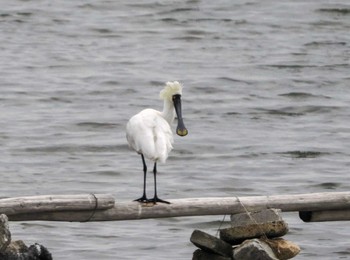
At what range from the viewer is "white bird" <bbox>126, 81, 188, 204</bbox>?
36.1ft

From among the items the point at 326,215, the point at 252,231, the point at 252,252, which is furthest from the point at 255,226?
the point at 326,215

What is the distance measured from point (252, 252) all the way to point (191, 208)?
57 cm

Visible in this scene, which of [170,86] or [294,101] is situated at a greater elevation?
[170,86]

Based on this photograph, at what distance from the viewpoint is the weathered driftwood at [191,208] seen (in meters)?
10.7

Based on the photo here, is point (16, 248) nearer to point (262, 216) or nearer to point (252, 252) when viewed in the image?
point (252, 252)

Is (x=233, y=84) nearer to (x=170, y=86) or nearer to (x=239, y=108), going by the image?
(x=239, y=108)

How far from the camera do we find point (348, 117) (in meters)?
23.8

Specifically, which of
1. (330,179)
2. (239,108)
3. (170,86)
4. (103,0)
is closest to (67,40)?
(103,0)

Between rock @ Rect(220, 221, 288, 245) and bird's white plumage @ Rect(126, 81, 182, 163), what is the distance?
0.73 metres

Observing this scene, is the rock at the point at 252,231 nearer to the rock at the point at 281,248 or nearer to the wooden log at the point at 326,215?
the rock at the point at 281,248

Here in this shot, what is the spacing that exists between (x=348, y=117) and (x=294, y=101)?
4.70ft

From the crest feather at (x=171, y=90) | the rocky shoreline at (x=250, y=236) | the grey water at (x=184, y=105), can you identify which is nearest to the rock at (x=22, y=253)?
the rocky shoreline at (x=250, y=236)

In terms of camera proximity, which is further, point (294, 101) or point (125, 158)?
point (294, 101)

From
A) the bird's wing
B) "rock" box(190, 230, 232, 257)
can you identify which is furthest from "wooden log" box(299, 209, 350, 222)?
the bird's wing
